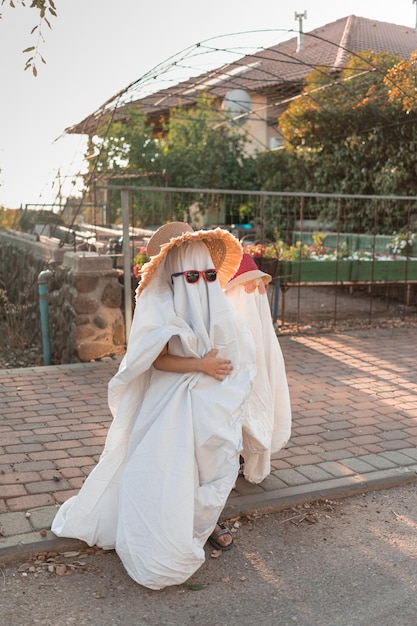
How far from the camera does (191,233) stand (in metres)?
3.45

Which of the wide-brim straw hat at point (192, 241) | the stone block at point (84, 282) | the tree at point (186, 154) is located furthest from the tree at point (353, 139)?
the wide-brim straw hat at point (192, 241)

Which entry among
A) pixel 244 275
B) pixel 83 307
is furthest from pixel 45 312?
pixel 244 275

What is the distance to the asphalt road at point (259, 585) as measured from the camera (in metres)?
3.04

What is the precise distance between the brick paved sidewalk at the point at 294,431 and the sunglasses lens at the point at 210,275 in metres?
1.39

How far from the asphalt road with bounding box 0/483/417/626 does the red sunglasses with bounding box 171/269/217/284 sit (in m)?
1.37

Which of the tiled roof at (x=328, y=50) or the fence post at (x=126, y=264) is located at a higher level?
the tiled roof at (x=328, y=50)

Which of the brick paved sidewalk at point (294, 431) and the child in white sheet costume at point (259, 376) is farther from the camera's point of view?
the brick paved sidewalk at point (294, 431)

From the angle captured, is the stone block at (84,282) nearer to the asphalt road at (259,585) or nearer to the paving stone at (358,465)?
the paving stone at (358,465)

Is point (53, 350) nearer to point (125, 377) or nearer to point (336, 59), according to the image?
point (125, 377)

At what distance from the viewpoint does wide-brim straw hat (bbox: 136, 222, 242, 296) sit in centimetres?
340

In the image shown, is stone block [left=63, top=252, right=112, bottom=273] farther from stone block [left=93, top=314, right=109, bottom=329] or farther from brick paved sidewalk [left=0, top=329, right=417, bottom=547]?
brick paved sidewalk [left=0, top=329, right=417, bottom=547]

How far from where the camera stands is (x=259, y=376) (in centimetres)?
408

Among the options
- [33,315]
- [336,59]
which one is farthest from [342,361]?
[336,59]

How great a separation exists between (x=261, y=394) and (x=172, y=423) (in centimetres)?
82
